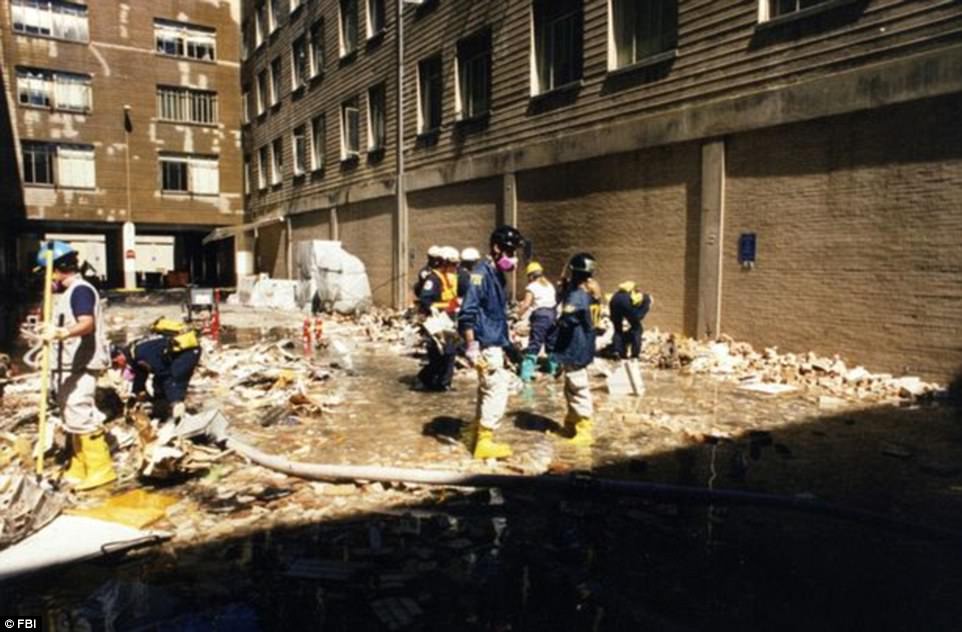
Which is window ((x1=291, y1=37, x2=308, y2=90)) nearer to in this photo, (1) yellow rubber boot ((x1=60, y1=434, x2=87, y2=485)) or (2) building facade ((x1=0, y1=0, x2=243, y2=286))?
(2) building facade ((x1=0, y1=0, x2=243, y2=286))

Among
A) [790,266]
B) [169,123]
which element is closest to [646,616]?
[790,266]

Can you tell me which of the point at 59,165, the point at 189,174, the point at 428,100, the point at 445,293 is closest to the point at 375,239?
the point at 428,100

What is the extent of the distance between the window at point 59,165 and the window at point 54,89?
Result: 73.5 inches

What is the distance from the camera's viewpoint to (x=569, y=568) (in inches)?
151

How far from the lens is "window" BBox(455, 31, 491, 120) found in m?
16.8

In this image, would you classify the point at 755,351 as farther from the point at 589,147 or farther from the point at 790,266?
the point at 589,147

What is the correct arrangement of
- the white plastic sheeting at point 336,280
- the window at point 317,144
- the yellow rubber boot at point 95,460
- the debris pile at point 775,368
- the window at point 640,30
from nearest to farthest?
the yellow rubber boot at point 95,460 → the debris pile at point 775,368 → the window at point 640,30 → the white plastic sheeting at point 336,280 → the window at point 317,144

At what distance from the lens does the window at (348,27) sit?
2308 centimetres

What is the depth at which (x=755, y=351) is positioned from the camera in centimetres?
1050

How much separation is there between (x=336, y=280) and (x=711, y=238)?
12798mm

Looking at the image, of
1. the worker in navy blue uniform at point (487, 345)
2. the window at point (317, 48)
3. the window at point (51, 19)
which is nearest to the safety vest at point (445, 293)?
the worker in navy blue uniform at point (487, 345)

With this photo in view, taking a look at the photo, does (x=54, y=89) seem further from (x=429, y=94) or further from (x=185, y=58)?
(x=429, y=94)

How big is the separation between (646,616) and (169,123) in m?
35.8

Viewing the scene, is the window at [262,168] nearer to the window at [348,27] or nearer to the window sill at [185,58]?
the window sill at [185,58]
